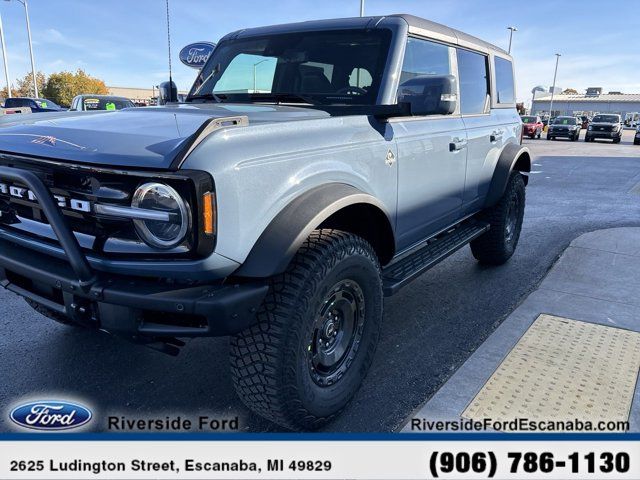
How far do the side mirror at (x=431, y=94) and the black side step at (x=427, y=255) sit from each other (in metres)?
0.97

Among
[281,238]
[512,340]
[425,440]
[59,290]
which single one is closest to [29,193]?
[59,290]

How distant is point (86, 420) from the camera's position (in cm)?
254

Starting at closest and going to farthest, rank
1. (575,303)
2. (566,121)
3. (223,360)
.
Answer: (223,360) → (575,303) → (566,121)

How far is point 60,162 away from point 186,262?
69 cm

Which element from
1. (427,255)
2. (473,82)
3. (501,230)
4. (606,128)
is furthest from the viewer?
(606,128)

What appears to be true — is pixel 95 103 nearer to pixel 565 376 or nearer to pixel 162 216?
pixel 162 216

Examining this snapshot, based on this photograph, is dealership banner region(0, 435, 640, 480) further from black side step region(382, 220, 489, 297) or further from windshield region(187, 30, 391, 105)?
windshield region(187, 30, 391, 105)

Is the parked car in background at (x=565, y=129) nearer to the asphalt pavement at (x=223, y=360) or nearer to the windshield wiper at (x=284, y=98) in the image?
the asphalt pavement at (x=223, y=360)

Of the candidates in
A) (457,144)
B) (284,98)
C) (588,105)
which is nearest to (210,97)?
(284,98)

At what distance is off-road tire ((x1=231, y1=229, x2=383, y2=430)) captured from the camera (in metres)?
2.07

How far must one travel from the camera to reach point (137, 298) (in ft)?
6.09

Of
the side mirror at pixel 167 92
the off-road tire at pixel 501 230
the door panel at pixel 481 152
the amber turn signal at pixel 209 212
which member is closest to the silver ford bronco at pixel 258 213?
the amber turn signal at pixel 209 212

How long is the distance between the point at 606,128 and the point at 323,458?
A: 32.7 meters

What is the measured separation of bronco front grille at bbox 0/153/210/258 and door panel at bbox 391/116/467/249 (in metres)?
1.49
